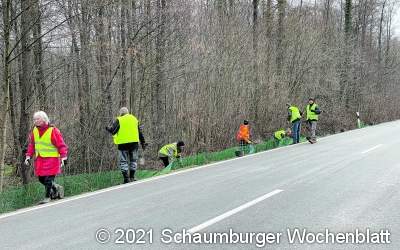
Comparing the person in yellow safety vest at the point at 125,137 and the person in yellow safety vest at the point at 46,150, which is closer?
the person in yellow safety vest at the point at 46,150

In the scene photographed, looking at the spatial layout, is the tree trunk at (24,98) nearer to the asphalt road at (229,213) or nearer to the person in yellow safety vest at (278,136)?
the asphalt road at (229,213)

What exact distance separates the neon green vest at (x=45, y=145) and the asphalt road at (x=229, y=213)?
3.03 feet

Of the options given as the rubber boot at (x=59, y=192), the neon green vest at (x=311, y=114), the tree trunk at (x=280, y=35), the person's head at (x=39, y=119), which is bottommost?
the rubber boot at (x=59, y=192)

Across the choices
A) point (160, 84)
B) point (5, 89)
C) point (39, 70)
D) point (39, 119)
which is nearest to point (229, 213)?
point (39, 119)

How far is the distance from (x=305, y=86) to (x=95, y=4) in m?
14.4

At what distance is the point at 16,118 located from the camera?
14.3 meters

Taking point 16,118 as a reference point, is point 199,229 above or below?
below

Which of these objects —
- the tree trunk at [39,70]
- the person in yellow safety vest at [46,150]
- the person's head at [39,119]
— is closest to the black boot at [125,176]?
the person in yellow safety vest at [46,150]

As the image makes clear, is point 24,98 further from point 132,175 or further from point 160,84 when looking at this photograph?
point 160,84

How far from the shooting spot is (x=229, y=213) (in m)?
6.64

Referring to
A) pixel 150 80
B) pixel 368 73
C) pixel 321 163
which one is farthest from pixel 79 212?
pixel 368 73

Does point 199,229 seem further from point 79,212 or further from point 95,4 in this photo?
point 95,4

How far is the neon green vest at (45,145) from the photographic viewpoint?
322 inches

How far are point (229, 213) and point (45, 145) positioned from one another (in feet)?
12.2
